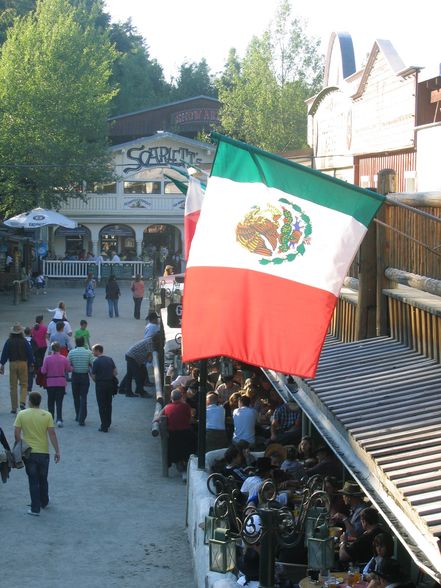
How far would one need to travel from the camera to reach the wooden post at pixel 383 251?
37.6 ft

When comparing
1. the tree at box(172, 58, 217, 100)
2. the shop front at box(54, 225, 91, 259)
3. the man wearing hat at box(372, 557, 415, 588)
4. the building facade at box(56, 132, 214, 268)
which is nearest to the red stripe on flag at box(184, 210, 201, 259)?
the man wearing hat at box(372, 557, 415, 588)

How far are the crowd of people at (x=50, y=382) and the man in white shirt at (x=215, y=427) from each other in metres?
2.02

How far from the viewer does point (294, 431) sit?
1362cm

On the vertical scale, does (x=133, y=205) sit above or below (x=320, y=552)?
above

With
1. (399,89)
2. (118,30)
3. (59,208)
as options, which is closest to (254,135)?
(59,208)

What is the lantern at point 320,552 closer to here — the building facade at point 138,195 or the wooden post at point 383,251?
the wooden post at point 383,251

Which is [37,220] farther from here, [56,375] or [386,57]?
[386,57]

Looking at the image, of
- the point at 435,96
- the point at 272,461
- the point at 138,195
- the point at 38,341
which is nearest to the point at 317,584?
the point at 272,461

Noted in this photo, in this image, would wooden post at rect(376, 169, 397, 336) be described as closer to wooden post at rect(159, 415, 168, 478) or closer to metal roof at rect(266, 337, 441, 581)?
metal roof at rect(266, 337, 441, 581)

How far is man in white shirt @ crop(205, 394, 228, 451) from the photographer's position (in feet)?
47.4

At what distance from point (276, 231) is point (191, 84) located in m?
78.7

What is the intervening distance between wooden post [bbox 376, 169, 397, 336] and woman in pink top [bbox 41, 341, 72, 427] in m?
6.91

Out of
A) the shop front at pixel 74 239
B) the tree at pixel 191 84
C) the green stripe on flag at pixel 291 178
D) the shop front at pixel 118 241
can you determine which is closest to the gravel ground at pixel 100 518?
the green stripe on flag at pixel 291 178

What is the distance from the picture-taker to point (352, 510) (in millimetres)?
9672
